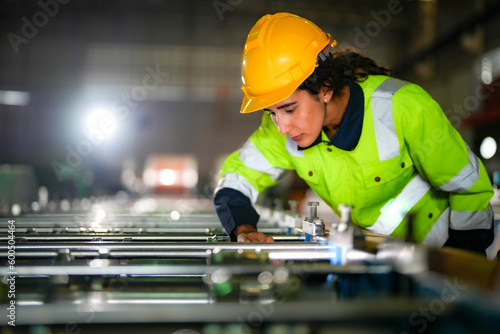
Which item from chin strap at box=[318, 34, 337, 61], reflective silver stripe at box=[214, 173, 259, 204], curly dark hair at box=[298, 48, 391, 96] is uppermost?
chin strap at box=[318, 34, 337, 61]

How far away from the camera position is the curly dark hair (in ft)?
5.18

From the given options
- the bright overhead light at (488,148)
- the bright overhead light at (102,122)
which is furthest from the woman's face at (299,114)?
the bright overhead light at (102,122)

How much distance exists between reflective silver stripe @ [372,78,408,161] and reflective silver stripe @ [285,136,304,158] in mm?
336

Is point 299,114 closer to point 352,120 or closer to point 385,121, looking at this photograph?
point 352,120

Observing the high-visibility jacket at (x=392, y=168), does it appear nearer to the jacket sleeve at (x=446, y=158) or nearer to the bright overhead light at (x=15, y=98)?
the jacket sleeve at (x=446, y=158)

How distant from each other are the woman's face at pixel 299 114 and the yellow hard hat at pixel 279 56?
0.10ft

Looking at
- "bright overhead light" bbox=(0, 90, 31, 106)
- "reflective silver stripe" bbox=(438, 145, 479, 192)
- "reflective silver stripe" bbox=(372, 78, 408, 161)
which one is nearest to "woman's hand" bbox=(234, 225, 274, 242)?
"reflective silver stripe" bbox=(372, 78, 408, 161)

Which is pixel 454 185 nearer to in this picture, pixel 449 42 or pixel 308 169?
pixel 308 169

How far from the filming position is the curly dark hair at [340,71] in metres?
1.58

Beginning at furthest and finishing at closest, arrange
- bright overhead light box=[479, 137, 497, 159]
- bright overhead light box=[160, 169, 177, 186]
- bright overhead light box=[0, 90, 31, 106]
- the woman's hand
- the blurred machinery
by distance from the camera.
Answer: bright overhead light box=[0, 90, 31, 106] → bright overhead light box=[160, 169, 177, 186] → bright overhead light box=[479, 137, 497, 159] → the woman's hand → the blurred machinery

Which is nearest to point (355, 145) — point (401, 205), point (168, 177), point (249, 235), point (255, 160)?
point (401, 205)

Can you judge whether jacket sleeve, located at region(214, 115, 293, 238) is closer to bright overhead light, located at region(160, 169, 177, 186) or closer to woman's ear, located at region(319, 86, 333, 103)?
woman's ear, located at region(319, 86, 333, 103)

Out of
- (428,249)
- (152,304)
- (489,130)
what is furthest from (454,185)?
(489,130)

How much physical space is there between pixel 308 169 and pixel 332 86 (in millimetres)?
384
